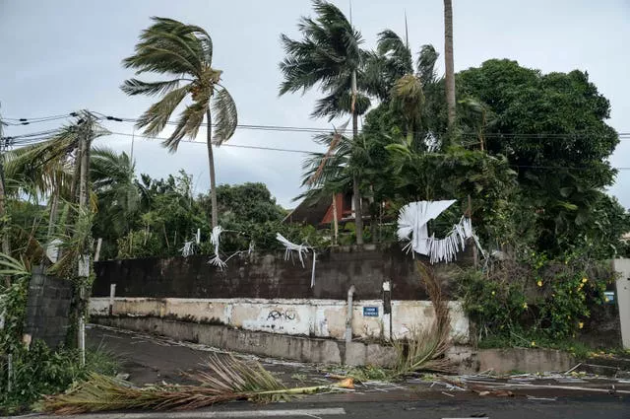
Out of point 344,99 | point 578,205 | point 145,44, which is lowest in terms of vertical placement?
point 578,205

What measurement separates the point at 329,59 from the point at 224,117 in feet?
12.4

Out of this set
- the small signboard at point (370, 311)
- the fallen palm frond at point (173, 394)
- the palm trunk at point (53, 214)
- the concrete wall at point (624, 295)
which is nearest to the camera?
the fallen palm frond at point (173, 394)

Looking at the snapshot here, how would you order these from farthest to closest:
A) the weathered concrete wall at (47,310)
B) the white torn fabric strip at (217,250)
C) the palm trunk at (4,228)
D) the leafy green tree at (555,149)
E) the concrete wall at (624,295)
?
the white torn fabric strip at (217,250), the leafy green tree at (555,149), the concrete wall at (624,295), the palm trunk at (4,228), the weathered concrete wall at (47,310)

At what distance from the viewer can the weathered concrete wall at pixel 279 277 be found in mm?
11188

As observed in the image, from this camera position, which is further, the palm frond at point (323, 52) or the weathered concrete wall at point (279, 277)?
the palm frond at point (323, 52)

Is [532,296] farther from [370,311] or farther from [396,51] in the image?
[396,51]

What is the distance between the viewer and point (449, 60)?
13.8 metres

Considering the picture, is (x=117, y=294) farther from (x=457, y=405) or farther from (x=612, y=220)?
(x=612, y=220)

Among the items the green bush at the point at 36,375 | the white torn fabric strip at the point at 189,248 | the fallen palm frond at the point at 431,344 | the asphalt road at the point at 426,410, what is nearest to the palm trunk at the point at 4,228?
the green bush at the point at 36,375

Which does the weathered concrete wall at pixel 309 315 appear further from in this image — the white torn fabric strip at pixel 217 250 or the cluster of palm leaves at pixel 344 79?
the cluster of palm leaves at pixel 344 79

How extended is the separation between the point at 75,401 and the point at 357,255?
6.63 meters

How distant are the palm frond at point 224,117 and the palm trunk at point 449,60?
260 inches

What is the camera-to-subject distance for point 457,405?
23.7 ft

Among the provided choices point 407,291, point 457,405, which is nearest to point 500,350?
point 407,291
